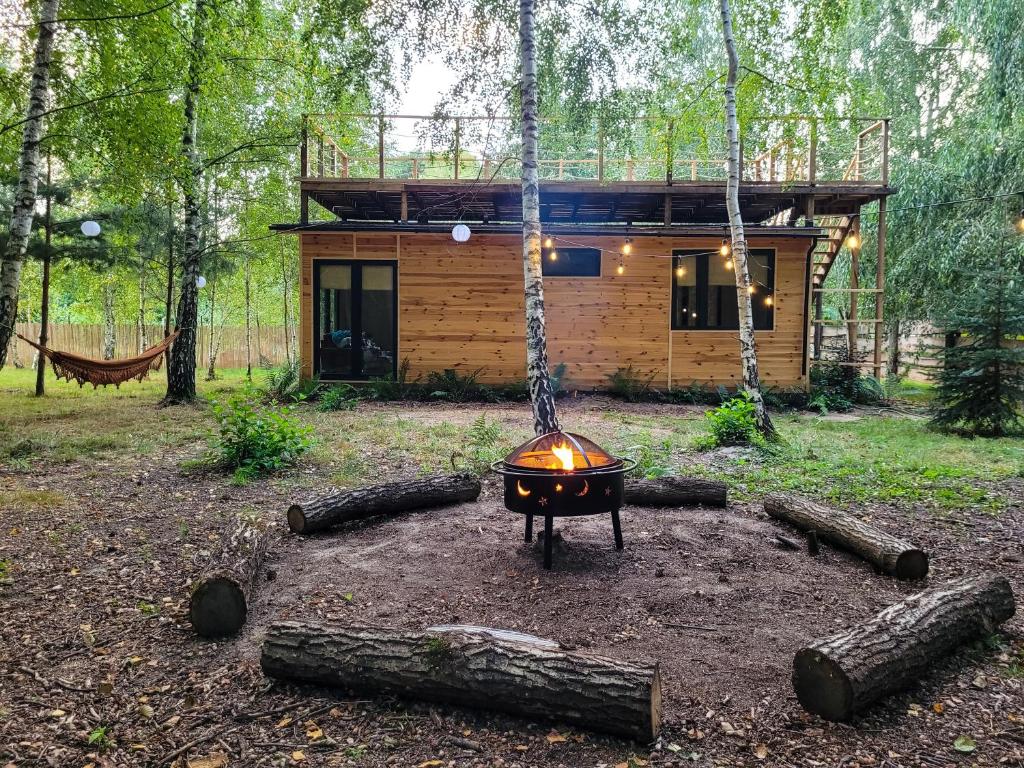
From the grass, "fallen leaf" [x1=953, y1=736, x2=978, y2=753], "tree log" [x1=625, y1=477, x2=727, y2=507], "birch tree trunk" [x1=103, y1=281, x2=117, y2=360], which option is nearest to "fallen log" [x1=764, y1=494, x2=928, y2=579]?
"tree log" [x1=625, y1=477, x2=727, y2=507]

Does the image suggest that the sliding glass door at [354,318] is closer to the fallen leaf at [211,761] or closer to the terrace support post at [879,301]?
the terrace support post at [879,301]

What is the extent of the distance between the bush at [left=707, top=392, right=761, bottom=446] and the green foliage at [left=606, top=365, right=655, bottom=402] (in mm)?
4985

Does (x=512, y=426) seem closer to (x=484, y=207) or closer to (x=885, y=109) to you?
(x=484, y=207)

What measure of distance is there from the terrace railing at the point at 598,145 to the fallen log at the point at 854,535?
14.7 feet

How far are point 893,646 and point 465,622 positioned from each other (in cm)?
187

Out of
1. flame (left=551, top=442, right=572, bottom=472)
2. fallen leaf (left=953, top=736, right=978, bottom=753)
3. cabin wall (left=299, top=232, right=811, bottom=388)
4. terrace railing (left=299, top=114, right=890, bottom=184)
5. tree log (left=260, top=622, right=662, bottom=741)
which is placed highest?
terrace railing (left=299, top=114, right=890, bottom=184)

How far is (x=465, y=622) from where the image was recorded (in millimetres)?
3084

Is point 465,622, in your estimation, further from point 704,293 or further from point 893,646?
point 704,293

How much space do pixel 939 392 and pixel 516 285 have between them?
24.8 ft

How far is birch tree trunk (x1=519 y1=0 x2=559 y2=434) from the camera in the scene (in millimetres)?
5961

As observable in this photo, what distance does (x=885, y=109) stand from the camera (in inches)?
642

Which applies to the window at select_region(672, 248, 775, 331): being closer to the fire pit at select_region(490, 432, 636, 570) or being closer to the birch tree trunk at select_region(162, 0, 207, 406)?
the birch tree trunk at select_region(162, 0, 207, 406)

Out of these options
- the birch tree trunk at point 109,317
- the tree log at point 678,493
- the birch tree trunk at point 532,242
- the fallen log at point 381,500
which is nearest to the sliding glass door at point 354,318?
the birch tree trunk at point 532,242

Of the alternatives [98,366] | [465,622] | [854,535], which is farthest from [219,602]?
[98,366]
